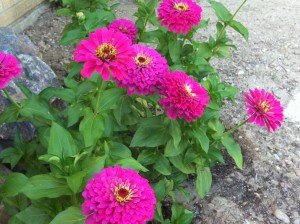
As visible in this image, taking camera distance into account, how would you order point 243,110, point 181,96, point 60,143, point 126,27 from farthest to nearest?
point 243,110 → point 126,27 → point 181,96 → point 60,143

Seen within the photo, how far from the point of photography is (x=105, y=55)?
141 cm

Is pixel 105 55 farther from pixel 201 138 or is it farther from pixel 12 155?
pixel 12 155

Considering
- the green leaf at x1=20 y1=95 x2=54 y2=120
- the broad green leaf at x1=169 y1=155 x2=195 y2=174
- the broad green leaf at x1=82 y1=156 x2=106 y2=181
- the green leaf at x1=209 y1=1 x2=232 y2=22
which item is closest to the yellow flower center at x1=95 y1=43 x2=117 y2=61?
the broad green leaf at x1=82 y1=156 x2=106 y2=181

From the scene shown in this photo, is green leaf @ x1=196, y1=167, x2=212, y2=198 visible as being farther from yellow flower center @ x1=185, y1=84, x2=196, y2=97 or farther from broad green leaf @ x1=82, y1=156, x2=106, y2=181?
broad green leaf @ x1=82, y1=156, x2=106, y2=181

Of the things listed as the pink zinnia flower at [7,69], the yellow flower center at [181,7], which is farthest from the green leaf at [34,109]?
the yellow flower center at [181,7]

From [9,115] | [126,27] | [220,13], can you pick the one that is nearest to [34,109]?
[9,115]

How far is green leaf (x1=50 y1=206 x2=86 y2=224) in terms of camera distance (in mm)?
1460

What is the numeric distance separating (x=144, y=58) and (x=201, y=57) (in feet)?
2.09

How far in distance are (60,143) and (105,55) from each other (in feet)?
1.20

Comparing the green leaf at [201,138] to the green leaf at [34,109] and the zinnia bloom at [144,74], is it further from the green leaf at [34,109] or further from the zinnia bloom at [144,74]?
the green leaf at [34,109]

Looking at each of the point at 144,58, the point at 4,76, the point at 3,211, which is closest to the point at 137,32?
the point at 144,58

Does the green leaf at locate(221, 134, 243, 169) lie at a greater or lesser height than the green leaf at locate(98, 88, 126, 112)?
lesser

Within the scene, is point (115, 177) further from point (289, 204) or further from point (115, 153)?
point (289, 204)

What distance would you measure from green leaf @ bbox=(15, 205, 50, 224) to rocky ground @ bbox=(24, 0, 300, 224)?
861mm
